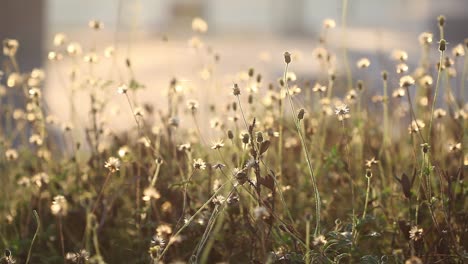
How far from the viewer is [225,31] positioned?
2041 centimetres

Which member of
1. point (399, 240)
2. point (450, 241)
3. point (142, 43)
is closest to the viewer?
point (450, 241)

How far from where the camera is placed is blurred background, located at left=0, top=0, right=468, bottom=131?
29.7 ft

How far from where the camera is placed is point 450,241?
196cm

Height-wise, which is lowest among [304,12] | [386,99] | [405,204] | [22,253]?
[304,12]

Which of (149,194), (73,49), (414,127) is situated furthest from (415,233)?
(73,49)

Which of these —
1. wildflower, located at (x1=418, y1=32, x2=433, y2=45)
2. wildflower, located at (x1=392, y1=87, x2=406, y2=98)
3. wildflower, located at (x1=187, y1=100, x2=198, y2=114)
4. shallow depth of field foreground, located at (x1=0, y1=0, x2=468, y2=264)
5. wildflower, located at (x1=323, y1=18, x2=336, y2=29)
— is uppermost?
wildflower, located at (x1=418, y1=32, x2=433, y2=45)

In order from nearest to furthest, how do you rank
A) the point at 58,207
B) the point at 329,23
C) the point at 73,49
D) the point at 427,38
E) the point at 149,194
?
1. the point at 58,207
2. the point at 149,194
3. the point at 427,38
4. the point at 73,49
5. the point at 329,23

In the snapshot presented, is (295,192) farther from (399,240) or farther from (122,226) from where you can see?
(122,226)

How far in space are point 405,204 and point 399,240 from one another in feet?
0.45

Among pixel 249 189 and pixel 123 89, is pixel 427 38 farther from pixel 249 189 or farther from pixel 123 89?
pixel 123 89

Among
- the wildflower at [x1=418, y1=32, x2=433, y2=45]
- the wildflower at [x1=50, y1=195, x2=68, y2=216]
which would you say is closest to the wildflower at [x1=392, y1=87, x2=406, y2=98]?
the wildflower at [x1=418, y1=32, x2=433, y2=45]

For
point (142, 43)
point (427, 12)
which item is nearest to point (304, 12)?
point (427, 12)

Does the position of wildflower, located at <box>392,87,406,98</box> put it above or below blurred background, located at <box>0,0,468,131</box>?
above

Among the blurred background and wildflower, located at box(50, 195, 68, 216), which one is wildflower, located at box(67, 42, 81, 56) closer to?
wildflower, located at box(50, 195, 68, 216)
